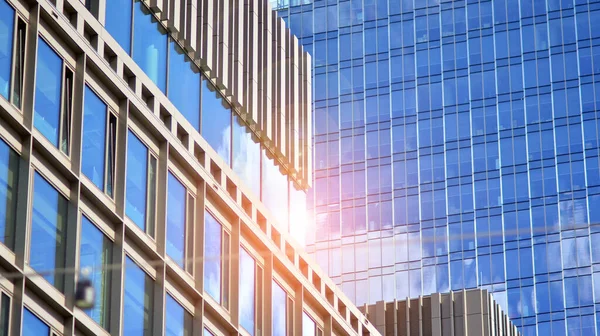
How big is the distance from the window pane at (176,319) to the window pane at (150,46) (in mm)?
8339

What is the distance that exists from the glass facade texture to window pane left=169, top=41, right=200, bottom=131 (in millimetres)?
89576

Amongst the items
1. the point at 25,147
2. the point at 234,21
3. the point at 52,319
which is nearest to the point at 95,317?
the point at 52,319

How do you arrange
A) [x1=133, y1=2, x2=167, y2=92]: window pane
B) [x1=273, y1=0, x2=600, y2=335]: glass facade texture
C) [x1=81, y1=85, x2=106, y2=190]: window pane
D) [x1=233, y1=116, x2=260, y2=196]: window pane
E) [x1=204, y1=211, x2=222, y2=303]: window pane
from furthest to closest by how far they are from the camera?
[x1=273, y1=0, x2=600, y2=335]: glass facade texture → [x1=233, y1=116, x2=260, y2=196]: window pane → [x1=204, y1=211, x2=222, y2=303]: window pane → [x1=133, y1=2, x2=167, y2=92]: window pane → [x1=81, y1=85, x2=106, y2=190]: window pane

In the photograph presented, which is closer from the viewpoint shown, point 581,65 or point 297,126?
point 297,126

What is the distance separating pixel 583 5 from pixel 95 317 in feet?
394

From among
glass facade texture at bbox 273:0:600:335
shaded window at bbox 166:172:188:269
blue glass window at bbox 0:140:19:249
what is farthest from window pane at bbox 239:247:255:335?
glass facade texture at bbox 273:0:600:335

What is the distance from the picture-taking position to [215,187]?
54.1 meters

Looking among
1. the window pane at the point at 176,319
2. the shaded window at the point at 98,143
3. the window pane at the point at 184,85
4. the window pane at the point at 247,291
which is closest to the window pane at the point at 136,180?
the shaded window at the point at 98,143

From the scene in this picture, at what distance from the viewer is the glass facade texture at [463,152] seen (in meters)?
147

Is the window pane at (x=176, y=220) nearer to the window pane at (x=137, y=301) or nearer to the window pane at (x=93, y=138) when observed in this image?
the window pane at (x=137, y=301)

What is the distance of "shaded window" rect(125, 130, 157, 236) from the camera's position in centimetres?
4750

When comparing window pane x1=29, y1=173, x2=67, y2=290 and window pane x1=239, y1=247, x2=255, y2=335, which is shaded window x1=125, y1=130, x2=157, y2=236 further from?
window pane x1=239, y1=247, x2=255, y2=335

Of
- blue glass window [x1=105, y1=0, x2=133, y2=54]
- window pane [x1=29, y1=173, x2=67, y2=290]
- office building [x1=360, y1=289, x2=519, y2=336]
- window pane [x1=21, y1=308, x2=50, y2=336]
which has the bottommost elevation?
window pane [x1=21, y1=308, x2=50, y2=336]

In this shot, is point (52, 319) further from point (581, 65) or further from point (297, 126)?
point (581, 65)
